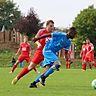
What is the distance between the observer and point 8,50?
6359cm

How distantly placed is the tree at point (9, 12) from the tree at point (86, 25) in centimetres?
3069

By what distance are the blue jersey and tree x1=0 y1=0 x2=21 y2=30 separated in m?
95.2

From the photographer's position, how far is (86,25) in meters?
78.4

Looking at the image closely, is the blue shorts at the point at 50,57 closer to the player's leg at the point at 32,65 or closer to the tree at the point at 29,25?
the player's leg at the point at 32,65

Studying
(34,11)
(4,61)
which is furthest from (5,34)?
(4,61)

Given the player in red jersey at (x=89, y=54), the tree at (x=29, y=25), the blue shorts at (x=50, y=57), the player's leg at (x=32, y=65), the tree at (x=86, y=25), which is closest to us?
the blue shorts at (x=50, y=57)

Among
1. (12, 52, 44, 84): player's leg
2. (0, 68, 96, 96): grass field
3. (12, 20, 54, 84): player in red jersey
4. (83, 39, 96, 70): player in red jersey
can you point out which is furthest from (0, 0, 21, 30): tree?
(12, 52, 44, 84): player's leg

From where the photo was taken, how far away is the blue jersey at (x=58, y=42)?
14.3 meters

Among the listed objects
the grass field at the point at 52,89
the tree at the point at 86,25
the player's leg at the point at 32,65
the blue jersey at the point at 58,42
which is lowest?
the grass field at the point at 52,89

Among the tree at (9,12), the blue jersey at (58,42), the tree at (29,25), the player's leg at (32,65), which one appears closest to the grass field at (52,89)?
the player's leg at (32,65)

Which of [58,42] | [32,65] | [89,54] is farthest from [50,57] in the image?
[89,54]

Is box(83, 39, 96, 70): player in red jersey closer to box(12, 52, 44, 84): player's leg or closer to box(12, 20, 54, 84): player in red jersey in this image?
box(12, 20, 54, 84): player in red jersey

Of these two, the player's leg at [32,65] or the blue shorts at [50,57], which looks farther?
the player's leg at [32,65]

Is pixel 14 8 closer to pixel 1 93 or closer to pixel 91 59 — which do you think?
pixel 91 59
